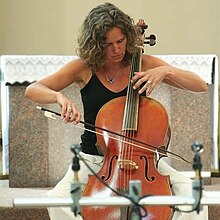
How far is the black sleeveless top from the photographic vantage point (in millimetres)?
2088

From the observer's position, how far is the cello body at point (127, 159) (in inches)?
68.9

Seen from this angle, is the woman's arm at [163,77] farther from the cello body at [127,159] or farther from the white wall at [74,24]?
the white wall at [74,24]

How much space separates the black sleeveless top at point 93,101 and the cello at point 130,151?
0.11 m

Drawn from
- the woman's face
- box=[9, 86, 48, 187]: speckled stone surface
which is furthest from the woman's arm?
box=[9, 86, 48, 187]: speckled stone surface

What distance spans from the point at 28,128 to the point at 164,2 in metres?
1.68

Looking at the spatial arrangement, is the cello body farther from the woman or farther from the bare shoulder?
the bare shoulder

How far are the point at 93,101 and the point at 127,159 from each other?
0.35 metres

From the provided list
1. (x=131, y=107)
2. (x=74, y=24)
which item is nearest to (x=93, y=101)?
(x=131, y=107)

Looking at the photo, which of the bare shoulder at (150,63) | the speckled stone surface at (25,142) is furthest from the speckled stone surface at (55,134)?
the bare shoulder at (150,63)

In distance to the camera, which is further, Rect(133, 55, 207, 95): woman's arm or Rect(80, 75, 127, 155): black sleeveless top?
Rect(80, 75, 127, 155): black sleeveless top

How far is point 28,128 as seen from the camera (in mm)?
3000

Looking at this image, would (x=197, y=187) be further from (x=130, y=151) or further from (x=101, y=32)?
(x=101, y=32)

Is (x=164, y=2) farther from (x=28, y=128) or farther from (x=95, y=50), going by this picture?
(x=95, y=50)

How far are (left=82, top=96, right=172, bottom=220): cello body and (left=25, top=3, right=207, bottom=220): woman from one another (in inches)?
3.6
